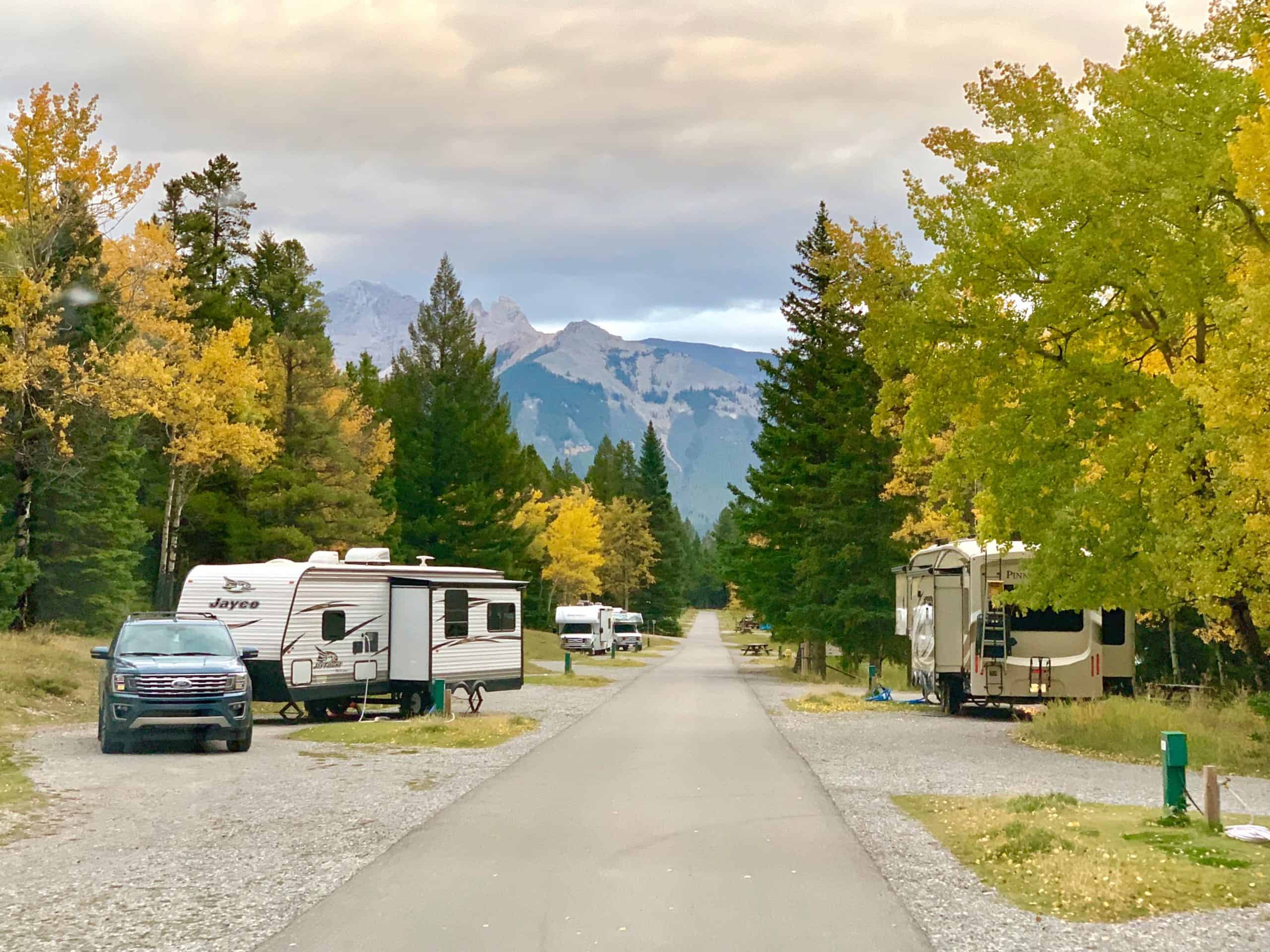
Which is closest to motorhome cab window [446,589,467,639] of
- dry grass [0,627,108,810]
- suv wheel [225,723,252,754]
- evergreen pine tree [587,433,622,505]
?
dry grass [0,627,108,810]

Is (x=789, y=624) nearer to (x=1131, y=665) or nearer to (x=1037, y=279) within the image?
(x=1131, y=665)

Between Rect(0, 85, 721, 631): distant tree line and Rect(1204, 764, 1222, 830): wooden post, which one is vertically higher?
Rect(0, 85, 721, 631): distant tree line

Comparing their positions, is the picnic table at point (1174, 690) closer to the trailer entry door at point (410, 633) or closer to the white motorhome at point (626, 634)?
the trailer entry door at point (410, 633)

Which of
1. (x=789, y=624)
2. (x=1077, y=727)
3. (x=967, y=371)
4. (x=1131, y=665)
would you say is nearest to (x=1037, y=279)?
(x=967, y=371)

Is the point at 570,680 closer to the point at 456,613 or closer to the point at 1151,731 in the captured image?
the point at 456,613

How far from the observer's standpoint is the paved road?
7.29 m

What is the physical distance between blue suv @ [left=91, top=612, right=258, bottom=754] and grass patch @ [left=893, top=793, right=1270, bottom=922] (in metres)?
9.87

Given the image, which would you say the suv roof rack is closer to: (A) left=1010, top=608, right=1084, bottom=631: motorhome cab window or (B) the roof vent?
(B) the roof vent

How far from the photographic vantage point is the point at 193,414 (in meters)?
A: 38.3

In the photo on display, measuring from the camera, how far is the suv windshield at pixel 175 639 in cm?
1823

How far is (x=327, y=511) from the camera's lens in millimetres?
45688

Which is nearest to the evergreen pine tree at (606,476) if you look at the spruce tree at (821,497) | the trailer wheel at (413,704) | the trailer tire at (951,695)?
the spruce tree at (821,497)

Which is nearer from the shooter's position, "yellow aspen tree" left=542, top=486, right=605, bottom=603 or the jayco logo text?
the jayco logo text

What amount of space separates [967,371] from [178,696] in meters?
12.8
